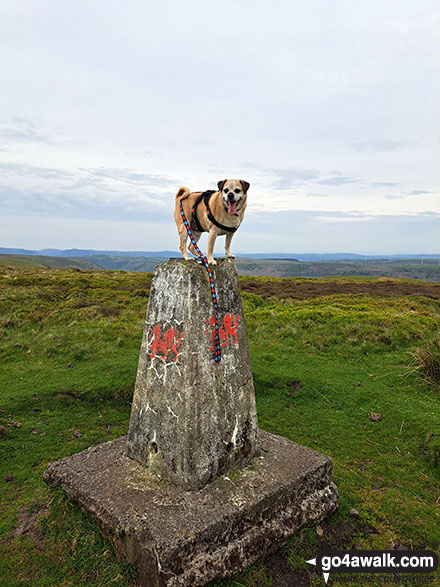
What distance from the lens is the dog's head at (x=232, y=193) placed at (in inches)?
173

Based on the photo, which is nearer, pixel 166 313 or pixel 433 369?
pixel 166 313

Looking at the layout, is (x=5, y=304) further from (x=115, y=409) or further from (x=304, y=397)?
(x=304, y=397)

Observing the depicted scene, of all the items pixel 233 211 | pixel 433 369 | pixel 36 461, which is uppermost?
pixel 233 211

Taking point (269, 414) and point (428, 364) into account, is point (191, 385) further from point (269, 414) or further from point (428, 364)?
point (428, 364)

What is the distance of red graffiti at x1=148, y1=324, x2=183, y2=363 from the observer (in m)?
4.83

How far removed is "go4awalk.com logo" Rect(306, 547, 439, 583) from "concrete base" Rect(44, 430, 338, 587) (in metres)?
0.47

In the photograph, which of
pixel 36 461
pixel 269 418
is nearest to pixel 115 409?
pixel 36 461

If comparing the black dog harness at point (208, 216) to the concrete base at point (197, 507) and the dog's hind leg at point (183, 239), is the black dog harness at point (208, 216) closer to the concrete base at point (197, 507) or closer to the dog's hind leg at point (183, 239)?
the dog's hind leg at point (183, 239)

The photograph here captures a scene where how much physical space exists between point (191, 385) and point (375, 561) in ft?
10.6

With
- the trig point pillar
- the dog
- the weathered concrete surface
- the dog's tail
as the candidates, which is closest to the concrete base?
the trig point pillar

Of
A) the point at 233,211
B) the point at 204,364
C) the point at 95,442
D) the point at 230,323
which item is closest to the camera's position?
the point at 233,211

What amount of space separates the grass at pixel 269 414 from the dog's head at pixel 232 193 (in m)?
4.32

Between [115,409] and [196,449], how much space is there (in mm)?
4490

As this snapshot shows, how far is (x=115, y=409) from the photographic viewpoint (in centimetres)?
853
